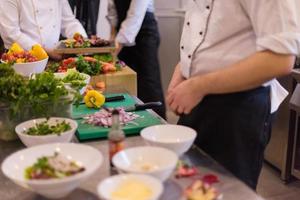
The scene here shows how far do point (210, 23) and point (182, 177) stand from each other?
0.39 metres

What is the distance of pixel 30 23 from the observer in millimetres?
2129

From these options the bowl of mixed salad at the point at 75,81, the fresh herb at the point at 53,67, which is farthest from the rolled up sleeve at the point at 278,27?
the fresh herb at the point at 53,67

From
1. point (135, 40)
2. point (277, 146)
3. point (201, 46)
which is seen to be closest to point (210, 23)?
point (201, 46)

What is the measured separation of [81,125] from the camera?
1.23 meters

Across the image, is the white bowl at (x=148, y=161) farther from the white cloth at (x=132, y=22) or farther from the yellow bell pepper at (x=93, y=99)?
the white cloth at (x=132, y=22)

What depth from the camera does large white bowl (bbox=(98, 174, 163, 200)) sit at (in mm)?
743

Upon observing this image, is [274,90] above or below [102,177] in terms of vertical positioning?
above

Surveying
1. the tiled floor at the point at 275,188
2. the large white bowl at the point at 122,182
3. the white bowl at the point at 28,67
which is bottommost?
the tiled floor at the point at 275,188

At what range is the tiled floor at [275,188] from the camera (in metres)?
2.19

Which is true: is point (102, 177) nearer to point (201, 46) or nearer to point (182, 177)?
point (182, 177)

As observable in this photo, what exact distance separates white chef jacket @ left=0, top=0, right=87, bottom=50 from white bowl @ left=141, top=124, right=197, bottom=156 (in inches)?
50.3

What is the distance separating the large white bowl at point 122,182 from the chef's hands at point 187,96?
293 millimetres

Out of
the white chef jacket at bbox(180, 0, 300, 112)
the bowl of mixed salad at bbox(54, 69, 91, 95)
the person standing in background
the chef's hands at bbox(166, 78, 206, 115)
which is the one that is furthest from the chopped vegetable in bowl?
the person standing in background

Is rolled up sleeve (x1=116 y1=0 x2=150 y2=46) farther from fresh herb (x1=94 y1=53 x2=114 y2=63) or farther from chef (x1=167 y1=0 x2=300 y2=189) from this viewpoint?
chef (x1=167 y1=0 x2=300 y2=189)
